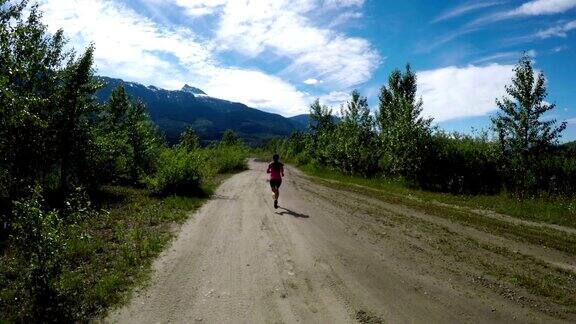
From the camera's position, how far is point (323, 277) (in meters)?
9.41

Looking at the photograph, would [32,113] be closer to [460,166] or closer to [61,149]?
[61,149]

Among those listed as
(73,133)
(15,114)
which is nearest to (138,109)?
(73,133)

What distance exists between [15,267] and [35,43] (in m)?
16.1

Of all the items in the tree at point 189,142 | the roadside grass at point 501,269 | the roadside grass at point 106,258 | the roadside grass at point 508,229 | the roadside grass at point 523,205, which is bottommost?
the roadside grass at point 106,258

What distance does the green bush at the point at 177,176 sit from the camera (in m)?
21.9

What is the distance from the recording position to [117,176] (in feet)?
89.0

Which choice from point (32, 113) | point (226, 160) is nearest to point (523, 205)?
point (32, 113)

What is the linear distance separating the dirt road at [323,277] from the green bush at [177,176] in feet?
21.3

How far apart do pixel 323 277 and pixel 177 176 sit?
47.1 feet

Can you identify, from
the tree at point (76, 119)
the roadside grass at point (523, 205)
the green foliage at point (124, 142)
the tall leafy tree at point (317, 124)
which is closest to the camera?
the roadside grass at point (523, 205)

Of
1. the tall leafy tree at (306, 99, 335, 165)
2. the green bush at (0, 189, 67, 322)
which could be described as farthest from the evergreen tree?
the green bush at (0, 189, 67, 322)

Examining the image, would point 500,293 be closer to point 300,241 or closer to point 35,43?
point 300,241

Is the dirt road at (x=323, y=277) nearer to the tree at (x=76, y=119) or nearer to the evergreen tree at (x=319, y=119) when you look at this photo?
the tree at (x=76, y=119)

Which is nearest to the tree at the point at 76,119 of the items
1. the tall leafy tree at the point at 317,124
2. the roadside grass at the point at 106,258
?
the roadside grass at the point at 106,258
